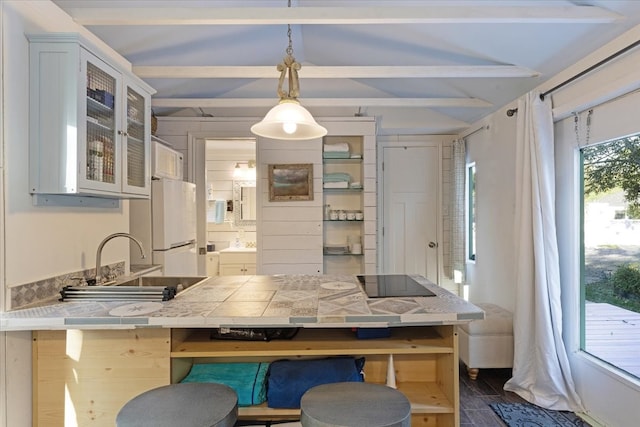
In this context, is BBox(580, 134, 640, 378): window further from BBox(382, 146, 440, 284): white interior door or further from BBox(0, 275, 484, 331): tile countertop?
BBox(382, 146, 440, 284): white interior door

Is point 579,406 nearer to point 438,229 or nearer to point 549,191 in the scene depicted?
point 549,191

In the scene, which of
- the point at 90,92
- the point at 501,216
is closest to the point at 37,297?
the point at 90,92

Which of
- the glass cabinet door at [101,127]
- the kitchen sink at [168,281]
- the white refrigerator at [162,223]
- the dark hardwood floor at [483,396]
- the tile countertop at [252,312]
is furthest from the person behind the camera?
the white refrigerator at [162,223]

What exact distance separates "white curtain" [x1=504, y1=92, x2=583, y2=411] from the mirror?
353 centimetres

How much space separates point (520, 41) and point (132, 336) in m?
2.79

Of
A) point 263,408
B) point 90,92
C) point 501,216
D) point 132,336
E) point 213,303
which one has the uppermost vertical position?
point 90,92

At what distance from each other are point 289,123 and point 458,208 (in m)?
2.85

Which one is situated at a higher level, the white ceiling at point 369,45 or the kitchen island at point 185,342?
the white ceiling at point 369,45

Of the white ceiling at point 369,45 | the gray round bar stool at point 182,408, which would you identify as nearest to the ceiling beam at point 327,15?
the white ceiling at point 369,45

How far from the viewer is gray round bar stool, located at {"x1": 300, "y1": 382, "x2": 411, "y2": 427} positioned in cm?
119

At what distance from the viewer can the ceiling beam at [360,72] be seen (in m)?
2.67

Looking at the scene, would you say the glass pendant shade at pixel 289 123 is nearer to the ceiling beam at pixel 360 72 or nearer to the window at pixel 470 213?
the ceiling beam at pixel 360 72

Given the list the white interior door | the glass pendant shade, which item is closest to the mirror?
the white interior door

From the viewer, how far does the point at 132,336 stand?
1546 mm
